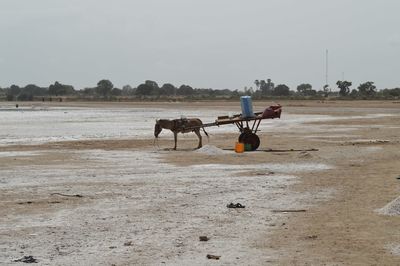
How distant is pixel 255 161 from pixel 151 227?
32.1 ft

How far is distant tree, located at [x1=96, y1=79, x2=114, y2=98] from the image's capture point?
183 meters

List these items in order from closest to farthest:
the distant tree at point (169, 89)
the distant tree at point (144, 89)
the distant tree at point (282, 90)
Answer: the distant tree at point (282, 90), the distant tree at point (144, 89), the distant tree at point (169, 89)

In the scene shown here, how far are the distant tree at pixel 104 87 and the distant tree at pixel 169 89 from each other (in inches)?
570

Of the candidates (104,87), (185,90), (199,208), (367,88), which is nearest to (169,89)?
(185,90)

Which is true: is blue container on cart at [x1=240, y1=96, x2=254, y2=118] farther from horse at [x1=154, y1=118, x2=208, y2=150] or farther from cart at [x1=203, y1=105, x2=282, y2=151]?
horse at [x1=154, y1=118, x2=208, y2=150]

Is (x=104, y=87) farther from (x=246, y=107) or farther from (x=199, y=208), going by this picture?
(x=199, y=208)

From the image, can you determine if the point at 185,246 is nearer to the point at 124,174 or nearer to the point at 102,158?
the point at 124,174

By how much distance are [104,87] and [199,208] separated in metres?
175

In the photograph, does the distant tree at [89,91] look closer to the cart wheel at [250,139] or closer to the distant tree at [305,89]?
the distant tree at [305,89]

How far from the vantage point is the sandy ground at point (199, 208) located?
327 inches

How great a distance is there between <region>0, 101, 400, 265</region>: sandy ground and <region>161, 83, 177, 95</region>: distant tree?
15906 centimetres

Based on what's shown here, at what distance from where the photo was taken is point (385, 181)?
14430 mm

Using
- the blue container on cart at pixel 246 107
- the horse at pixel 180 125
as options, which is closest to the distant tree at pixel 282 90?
the horse at pixel 180 125

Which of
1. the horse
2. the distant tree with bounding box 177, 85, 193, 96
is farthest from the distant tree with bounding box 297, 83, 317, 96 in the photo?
the horse
